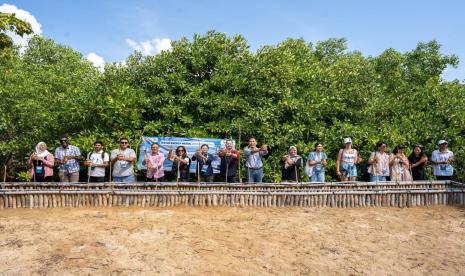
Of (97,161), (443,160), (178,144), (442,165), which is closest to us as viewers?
(97,161)

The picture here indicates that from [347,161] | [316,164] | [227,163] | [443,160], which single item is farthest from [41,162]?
[443,160]

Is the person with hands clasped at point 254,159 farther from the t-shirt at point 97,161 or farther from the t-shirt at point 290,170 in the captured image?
the t-shirt at point 97,161

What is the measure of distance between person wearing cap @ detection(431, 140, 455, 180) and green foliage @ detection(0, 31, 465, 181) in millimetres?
2005

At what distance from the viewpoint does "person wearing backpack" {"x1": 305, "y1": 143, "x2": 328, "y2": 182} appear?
10445mm

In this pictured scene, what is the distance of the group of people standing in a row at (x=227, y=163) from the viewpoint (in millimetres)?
9805

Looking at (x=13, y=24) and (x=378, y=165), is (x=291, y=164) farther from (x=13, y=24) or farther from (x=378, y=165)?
(x=13, y=24)

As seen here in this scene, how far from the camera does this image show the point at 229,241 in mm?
6918

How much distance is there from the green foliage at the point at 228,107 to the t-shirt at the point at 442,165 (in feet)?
6.55

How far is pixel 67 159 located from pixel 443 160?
32.1 ft

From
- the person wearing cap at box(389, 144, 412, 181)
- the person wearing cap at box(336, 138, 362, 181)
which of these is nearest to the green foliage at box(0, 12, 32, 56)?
the person wearing cap at box(336, 138, 362, 181)

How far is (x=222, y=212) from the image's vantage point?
8.91 metres

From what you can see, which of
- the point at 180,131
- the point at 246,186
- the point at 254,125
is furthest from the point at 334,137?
the point at 180,131

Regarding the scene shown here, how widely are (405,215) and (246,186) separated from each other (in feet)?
12.4

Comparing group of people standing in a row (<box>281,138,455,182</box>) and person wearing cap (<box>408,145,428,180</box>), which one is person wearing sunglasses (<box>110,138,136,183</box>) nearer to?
group of people standing in a row (<box>281,138,455,182</box>)
